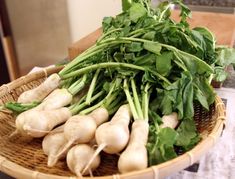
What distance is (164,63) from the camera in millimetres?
565

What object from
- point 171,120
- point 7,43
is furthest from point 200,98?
point 7,43

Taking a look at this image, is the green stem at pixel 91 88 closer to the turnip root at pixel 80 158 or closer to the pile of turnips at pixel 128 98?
the pile of turnips at pixel 128 98

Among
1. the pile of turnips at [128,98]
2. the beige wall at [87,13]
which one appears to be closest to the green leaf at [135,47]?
the pile of turnips at [128,98]

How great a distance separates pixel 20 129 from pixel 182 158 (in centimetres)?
30

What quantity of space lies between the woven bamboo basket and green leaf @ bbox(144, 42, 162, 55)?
16 centimetres

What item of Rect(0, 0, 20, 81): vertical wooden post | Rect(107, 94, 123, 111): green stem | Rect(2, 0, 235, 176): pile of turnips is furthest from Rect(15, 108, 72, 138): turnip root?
Rect(0, 0, 20, 81): vertical wooden post

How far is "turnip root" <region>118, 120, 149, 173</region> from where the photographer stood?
43 cm

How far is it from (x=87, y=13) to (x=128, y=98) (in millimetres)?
1595

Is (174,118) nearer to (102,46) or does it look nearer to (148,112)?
(148,112)

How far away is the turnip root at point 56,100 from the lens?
0.58m

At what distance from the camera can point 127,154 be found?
1.45 feet

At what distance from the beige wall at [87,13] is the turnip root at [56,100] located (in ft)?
4.76

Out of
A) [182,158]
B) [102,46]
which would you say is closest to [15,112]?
[102,46]

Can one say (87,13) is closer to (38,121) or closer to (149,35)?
(149,35)
